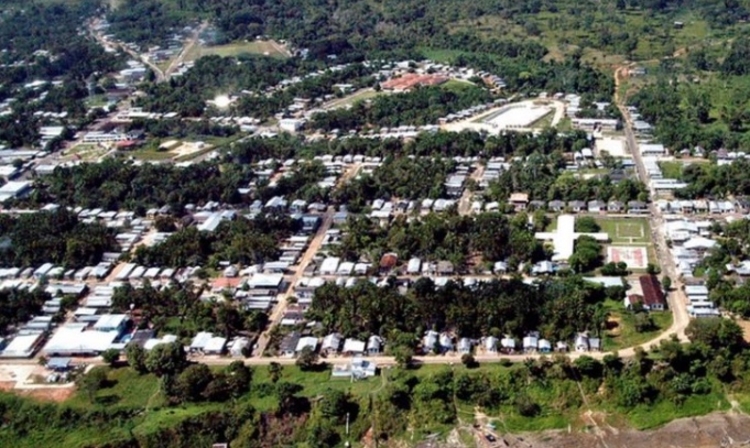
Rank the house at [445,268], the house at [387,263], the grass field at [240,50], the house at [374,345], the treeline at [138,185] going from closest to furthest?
the house at [374,345]
the house at [445,268]
the house at [387,263]
the treeline at [138,185]
the grass field at [240,50]

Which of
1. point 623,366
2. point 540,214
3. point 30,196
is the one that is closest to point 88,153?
point 30,196

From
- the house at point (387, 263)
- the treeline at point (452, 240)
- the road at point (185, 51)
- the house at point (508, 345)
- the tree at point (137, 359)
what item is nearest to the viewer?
the tree at point (137, 359)

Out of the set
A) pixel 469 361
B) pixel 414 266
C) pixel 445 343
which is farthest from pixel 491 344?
pixel 414 266

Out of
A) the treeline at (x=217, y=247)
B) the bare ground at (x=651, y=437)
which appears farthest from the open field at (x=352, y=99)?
the bare ground at (x=651, y=437)

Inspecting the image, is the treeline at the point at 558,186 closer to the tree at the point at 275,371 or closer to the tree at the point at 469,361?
the tree at the point at 469,361

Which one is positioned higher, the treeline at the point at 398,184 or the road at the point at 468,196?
the treeline at the point at 398,184

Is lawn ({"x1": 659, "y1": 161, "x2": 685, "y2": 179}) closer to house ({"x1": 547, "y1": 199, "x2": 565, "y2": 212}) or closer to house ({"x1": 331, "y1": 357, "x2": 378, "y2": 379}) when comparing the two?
house ({"x1": 547, "y1": 199, "x2": 565, "y2": 212})

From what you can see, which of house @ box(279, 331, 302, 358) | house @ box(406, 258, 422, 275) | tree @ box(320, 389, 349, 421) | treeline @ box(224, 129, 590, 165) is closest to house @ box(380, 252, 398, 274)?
house @ box(406, 258, 422, 275)
